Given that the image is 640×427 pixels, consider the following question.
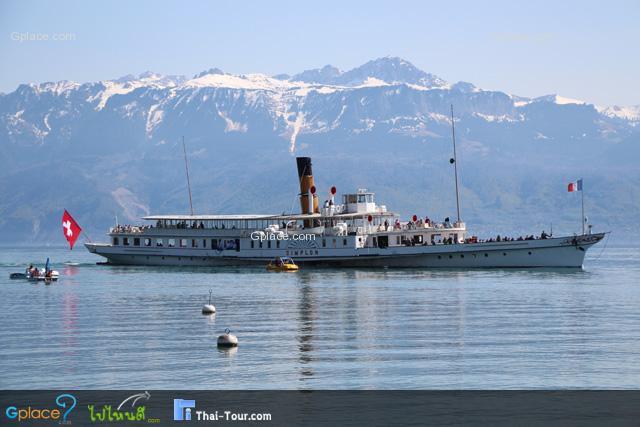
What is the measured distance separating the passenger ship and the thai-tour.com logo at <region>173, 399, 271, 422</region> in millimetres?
81858

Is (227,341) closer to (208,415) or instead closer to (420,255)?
(208,415)

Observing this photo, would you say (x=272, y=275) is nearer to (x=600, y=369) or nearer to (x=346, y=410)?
(x=600, y=369)

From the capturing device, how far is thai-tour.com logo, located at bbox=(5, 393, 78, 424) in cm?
3731

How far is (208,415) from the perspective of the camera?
124 feet

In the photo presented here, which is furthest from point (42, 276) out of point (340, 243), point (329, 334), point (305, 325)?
point (329, 334)

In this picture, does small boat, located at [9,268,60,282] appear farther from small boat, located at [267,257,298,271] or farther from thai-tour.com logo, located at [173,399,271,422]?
thai-tour.com logo, located at [173,399,271,422]

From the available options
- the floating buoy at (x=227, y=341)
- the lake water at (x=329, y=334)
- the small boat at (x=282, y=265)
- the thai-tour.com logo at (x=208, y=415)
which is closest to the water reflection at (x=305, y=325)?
the lake water at (x=329, y=334)

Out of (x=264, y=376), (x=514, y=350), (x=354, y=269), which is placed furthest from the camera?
(x=354, y=269)

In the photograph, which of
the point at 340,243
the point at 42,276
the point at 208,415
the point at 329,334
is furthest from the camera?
the point at 340,243

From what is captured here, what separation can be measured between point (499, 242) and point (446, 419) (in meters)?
83.1

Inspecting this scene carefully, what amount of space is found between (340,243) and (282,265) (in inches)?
284

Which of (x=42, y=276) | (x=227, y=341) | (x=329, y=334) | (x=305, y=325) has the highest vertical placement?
(x=42, y=276)

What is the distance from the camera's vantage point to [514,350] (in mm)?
53812

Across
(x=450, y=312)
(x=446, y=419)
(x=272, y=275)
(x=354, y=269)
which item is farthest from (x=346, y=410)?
(x=354, y=269)
